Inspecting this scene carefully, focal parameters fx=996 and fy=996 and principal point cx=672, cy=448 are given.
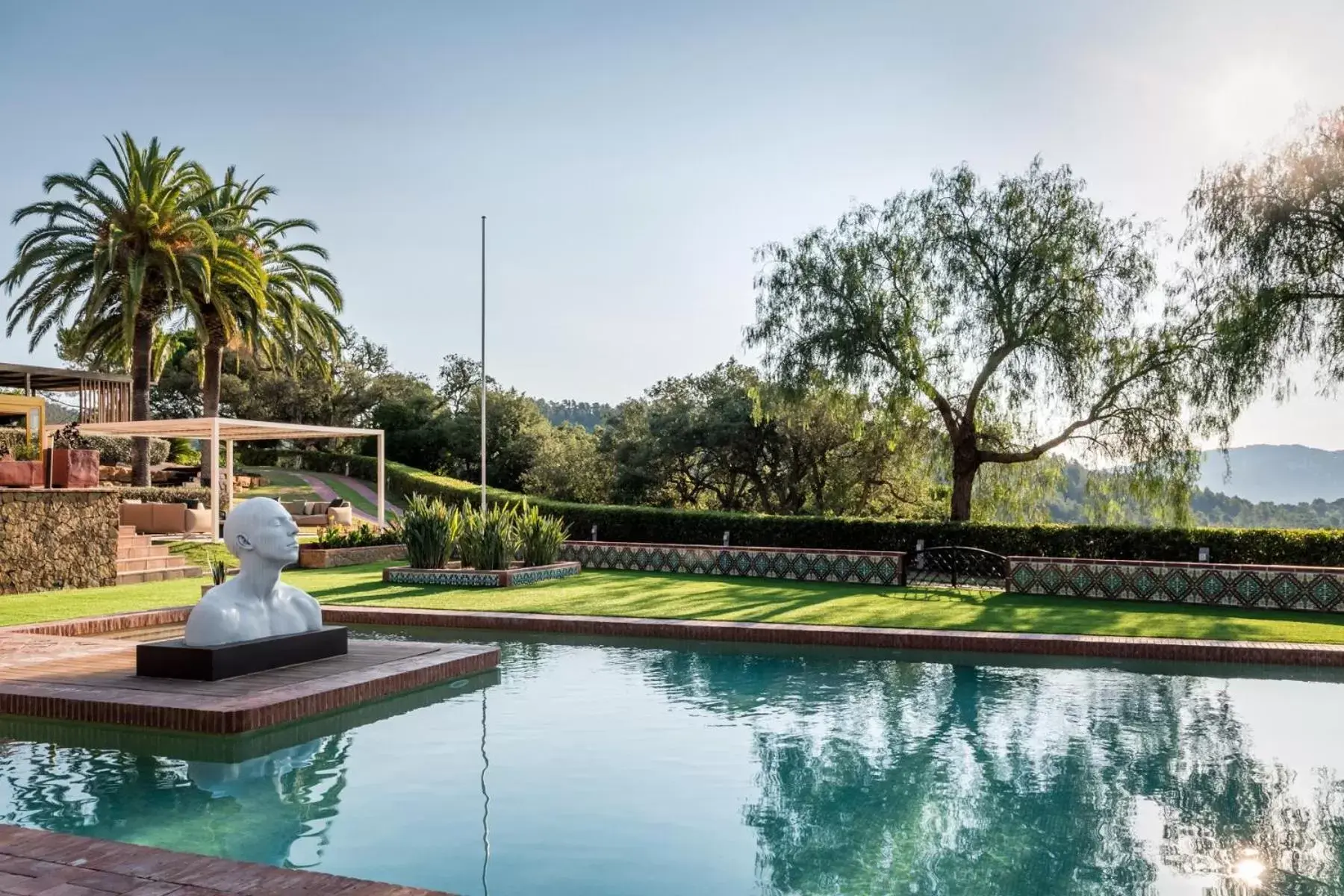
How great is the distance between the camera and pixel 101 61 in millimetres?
15047

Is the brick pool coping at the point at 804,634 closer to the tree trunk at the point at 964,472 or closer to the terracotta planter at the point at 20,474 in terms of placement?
the terracotta planter at the point at 20,474

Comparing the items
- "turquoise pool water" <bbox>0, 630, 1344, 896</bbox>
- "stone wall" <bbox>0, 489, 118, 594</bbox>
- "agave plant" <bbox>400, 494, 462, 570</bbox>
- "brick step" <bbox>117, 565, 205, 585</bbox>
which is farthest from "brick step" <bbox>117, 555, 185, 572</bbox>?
"turquoise pool water" <bbox>0, 630, 1344, 896</bbox>

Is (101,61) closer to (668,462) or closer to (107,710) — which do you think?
(107,710)

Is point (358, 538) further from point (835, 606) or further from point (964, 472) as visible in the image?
point (964, 472)

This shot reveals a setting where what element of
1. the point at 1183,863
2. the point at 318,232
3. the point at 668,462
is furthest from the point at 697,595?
the point at 318,232

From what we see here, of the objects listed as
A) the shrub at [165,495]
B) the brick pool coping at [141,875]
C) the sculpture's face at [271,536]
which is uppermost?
the shrub at [165,495]

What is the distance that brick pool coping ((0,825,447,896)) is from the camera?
383 centimetres

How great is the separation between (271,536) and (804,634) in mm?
5873

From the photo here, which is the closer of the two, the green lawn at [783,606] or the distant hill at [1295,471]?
the green lawn at [783,606]

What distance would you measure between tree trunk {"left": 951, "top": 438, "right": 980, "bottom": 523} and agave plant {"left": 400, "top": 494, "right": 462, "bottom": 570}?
10.5 metres

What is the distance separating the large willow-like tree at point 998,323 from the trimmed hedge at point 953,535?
155 cm

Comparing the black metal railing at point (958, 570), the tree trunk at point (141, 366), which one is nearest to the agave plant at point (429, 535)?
the black metal railing at point (958, 570)

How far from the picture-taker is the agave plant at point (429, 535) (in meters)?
16.4

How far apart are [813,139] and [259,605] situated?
39.1 feet
